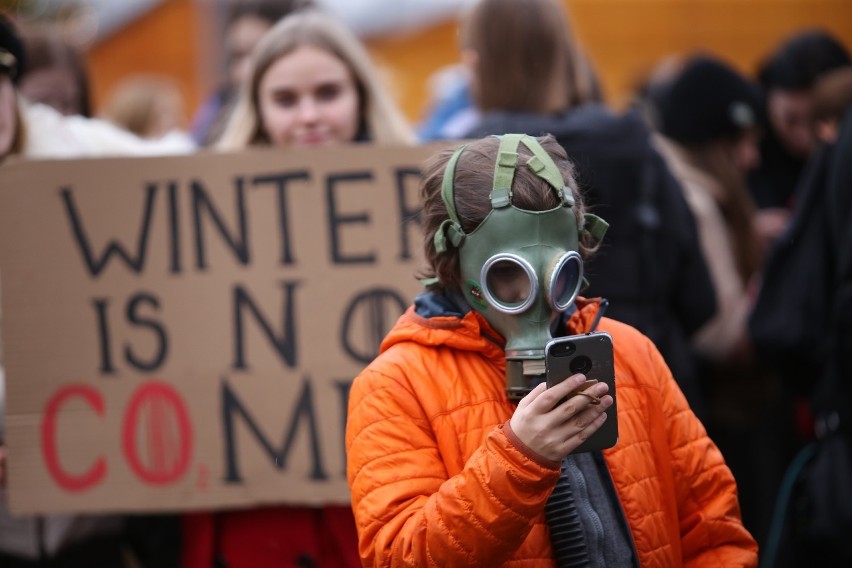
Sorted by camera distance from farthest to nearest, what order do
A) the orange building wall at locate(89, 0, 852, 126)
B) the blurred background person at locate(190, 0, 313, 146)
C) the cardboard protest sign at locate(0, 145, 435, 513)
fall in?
the orange building wall at locate(89, 0, 852, 126), the blurred background person at locate(190, 0, 313, 146), the cardboard protest sign at locate(0, 145, 435, 513)

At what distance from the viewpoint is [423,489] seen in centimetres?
194

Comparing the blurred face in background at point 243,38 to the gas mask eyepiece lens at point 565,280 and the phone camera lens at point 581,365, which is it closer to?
the gas mask eyepiece lens at point 565,280

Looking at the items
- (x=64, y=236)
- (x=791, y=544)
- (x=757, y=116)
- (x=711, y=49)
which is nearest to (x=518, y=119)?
(x=64, y=236)

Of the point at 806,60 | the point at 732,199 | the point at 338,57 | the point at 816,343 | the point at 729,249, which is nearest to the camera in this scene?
the point at 338,57

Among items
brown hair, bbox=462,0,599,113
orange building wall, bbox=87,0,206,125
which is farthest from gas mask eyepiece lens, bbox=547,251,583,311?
orange building wall, bbox=87,0,206,125

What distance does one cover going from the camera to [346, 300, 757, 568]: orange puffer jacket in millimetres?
→ 1818

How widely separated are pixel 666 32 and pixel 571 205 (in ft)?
27.6

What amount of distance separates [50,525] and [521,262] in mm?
2051

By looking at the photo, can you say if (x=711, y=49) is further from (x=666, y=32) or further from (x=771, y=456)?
(x=771, y=456)

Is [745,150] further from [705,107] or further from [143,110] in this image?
[143,110]

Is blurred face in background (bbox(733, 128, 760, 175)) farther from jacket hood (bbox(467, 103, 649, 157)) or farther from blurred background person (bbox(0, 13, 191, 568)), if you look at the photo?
blurred background person (bbox(0, 13, 191, 568))

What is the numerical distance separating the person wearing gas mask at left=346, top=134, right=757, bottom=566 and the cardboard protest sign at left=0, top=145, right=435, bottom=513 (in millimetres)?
1087

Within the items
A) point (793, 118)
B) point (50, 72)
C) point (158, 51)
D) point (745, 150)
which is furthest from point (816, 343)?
point (158, 51)

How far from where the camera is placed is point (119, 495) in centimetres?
314
